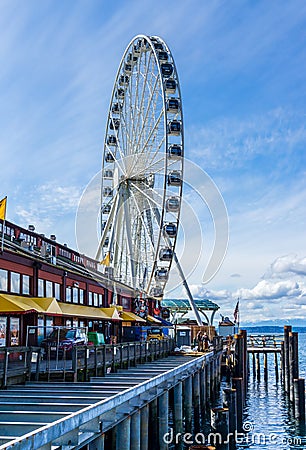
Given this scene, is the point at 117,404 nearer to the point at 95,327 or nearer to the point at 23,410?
the point at 23,410

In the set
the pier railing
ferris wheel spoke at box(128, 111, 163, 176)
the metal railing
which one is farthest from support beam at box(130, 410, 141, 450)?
the metal railing

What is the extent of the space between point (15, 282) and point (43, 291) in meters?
4.02

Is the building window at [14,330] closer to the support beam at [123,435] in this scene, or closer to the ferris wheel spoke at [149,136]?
the support beam at [123,435]

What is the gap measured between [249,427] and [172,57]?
2822 cm

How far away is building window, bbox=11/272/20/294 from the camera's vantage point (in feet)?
97.1

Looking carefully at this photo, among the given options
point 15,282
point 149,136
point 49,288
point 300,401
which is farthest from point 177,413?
point 149,136

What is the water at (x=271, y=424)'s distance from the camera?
3173 centimetres

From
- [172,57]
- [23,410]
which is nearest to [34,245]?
[172,57]

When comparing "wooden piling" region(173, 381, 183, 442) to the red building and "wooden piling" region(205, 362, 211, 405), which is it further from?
"wooden piling" region(205, 362, 211, 405)

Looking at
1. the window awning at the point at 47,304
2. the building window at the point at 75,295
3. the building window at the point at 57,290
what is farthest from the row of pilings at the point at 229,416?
the building window at the point at 75,295

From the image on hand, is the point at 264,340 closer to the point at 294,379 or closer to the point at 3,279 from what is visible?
the point at 294,379

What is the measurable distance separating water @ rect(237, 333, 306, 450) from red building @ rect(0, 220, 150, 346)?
34.1 feet

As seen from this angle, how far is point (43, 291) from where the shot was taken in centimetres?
3384

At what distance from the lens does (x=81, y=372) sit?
72.8 feet
